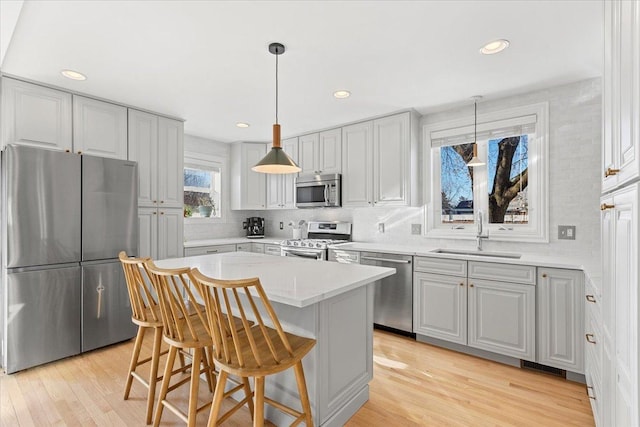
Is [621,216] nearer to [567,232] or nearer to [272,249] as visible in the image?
[567,232]

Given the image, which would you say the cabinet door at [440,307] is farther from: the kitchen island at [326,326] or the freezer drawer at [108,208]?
the freezer drawer at [108,208]

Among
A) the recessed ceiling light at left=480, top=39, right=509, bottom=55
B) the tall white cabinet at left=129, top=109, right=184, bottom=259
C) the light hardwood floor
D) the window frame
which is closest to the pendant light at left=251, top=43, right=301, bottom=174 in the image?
the recessed ceiling light at left=480, top=39, right=509, bottom=55

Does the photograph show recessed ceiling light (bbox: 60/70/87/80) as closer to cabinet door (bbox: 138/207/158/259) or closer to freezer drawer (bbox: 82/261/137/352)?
cabinet door (bbox: 138/207/158/259)

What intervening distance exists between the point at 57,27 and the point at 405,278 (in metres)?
3.30

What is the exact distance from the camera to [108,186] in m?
2.97

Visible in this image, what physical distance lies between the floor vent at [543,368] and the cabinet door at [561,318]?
10cm

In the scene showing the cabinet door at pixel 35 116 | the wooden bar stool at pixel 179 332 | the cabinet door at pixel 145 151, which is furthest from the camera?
the cabinet door at pixel 145 151

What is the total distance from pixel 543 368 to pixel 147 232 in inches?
155

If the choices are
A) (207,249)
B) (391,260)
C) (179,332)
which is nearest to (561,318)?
(391,260)

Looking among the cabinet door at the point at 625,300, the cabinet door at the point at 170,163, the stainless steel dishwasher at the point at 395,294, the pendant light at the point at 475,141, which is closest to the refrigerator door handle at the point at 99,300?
the cabinet door at the point at 170,163

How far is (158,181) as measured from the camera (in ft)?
11.7

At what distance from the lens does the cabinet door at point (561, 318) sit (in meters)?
2.35

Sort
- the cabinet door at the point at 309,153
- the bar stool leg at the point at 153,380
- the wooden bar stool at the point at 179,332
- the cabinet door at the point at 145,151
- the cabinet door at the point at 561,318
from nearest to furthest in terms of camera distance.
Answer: the wooden bar stool at the point at 179,332, the bar stool leg at the point at 153,380, the cabinet door at the point at 561,318, the cabinet door at the point at 145,151, the cabinet door at the point at 309,153

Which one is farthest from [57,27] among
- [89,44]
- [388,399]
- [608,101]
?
[388,399]
